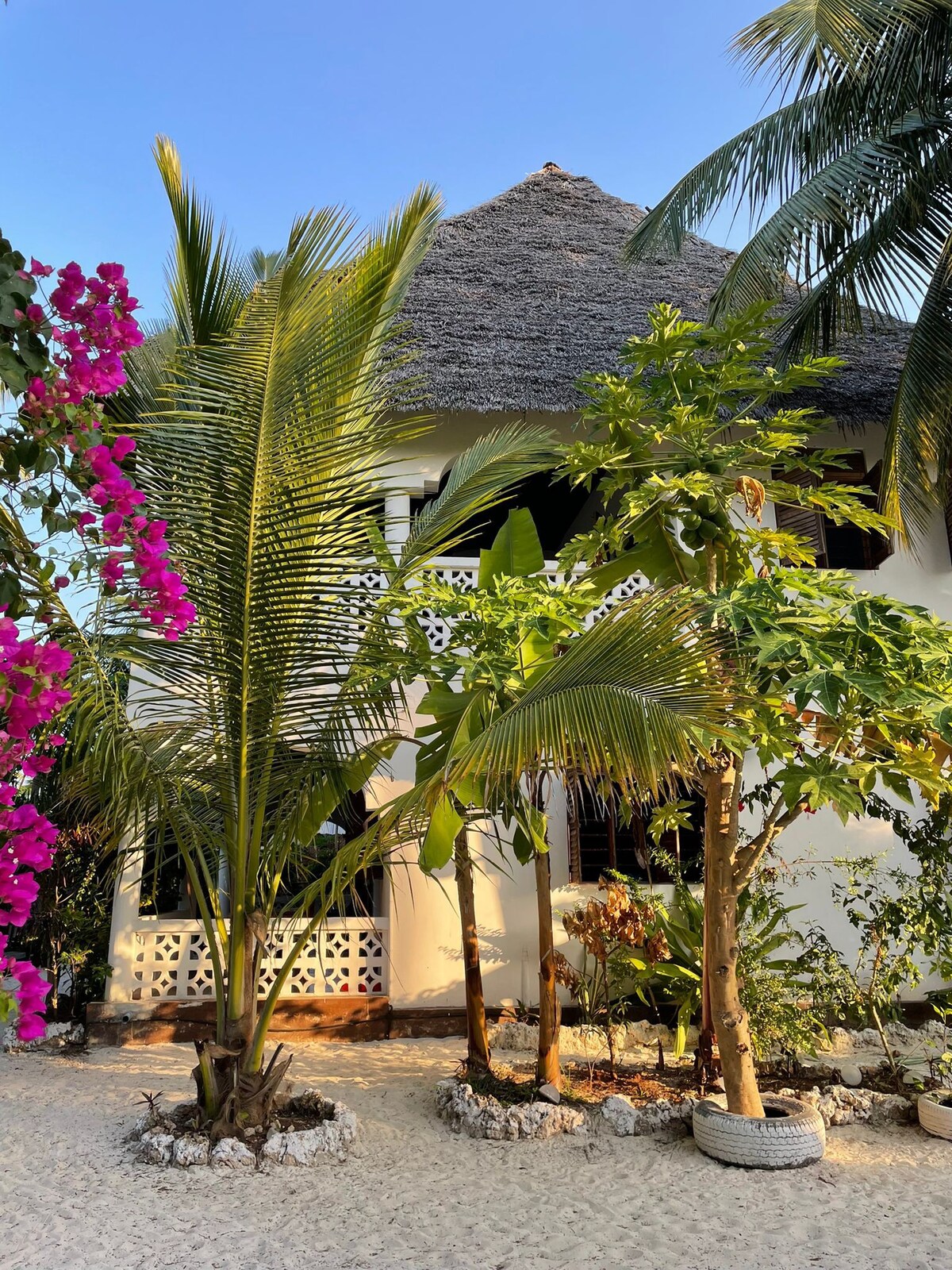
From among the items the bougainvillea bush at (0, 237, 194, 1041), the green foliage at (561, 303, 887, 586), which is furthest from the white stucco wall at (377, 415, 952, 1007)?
the bougainvillea bush at (0, 237, 194, 1041)

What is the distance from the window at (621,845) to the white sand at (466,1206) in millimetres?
2366

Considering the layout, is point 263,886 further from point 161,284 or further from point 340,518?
point 161,284

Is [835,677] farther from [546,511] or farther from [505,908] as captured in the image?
[546,511]

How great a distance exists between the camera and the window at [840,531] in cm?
777

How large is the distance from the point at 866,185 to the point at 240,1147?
6.87 meters

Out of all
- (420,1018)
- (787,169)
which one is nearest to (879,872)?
(420,1018)

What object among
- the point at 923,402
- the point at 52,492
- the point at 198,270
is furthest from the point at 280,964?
the point at 923,402

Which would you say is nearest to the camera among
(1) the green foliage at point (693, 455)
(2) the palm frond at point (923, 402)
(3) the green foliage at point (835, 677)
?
(3) the green foliage at point (835, 677)

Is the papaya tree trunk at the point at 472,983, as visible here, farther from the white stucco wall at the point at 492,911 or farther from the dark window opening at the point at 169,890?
the dark window opening at the point at 169,890

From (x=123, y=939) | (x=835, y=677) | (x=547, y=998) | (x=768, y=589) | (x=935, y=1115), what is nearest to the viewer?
(x=835, y=677)

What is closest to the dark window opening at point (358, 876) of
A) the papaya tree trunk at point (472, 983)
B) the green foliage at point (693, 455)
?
the papaya tree trunk at point (472, 983)

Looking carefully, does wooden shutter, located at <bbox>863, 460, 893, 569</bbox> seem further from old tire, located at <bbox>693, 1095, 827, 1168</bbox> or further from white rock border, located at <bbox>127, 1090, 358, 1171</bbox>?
white rock border, located at <bbox>127, 1090, 358, 1171</bbox>

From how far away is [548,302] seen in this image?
28.9 feet

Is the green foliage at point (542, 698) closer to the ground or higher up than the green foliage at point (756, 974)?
higher up
